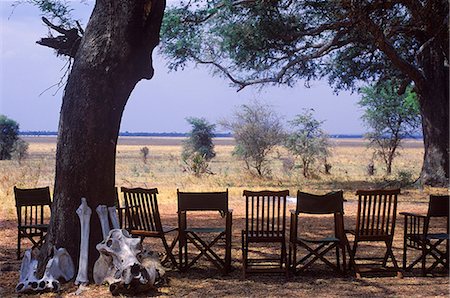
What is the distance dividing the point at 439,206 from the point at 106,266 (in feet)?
11.2

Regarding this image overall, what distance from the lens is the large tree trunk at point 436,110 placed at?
20.0 m

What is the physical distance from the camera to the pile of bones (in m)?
6.55

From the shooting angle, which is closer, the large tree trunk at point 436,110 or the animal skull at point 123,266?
the animal skull at point 123,266

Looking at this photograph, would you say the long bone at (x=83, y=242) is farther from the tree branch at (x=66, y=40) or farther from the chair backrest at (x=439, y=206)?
the chair backrest at (x=439, y=206)

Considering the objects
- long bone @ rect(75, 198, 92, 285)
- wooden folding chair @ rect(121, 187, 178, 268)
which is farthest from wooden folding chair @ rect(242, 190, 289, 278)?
long bone @ rect(75, 198, 92, 285)

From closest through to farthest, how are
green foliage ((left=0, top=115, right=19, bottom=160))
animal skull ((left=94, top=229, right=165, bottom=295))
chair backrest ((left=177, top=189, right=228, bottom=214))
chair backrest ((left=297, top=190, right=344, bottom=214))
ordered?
1. animal skull ((left=94, top=229, right=165, bottom=295))
2. chair backrest ((left=297, top=190, right=344, bottom=214))
3. chair backrest ((left=177, top=189, right=228, bottom=214))
4. green foliage ((left=0, top=115, right=19, bottom=160))

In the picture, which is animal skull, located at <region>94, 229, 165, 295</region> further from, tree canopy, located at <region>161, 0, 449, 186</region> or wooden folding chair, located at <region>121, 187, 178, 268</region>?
tree canopy, located at <region>161, 0, 449, 186</region>

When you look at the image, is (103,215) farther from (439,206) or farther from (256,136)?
(256,136)

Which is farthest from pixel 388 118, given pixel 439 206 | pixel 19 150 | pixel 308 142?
pixel 439 206

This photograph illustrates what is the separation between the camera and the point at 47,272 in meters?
6.94

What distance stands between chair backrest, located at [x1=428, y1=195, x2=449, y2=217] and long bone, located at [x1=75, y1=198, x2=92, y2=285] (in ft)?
11.4

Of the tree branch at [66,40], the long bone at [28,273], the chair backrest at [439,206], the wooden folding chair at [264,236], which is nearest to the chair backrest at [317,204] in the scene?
the wooden folding chair at [264,236]

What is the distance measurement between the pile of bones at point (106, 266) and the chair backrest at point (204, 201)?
623 millimetres

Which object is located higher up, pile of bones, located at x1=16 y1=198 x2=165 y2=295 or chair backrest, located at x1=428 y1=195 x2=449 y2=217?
chair backrest, located at x1=428 y1=195 x2=449 y2=217
